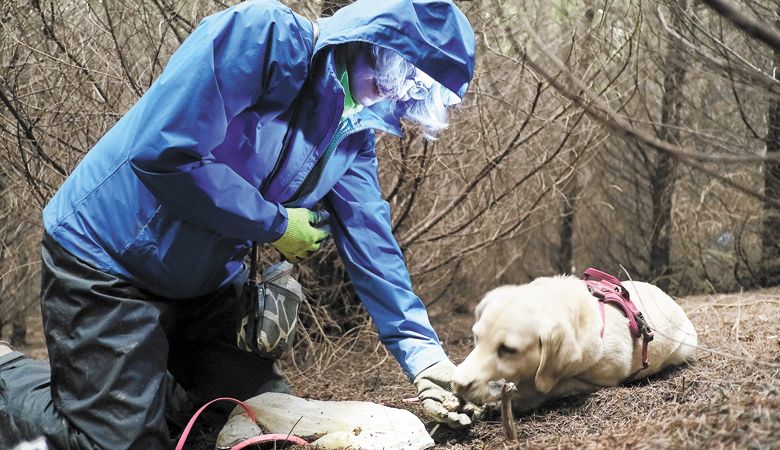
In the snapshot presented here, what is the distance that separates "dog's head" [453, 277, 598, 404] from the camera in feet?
10.1

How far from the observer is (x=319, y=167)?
10.4 ft

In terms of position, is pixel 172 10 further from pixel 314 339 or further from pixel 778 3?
pixel 778 3

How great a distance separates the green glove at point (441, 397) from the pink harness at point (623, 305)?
0.76 m

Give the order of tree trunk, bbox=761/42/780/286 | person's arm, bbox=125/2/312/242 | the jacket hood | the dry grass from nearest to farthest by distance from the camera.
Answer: the dry grass
person's arm, bbox=125/2/312/242
the jacket hood
tree trunk, bbox=761/42/780/286

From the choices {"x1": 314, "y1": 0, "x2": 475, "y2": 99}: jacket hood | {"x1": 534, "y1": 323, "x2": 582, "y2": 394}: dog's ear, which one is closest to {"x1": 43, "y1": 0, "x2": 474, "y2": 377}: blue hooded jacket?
{"x1": 314, "y1": 0, "x2": 475, "y2": 99}: jacket hood

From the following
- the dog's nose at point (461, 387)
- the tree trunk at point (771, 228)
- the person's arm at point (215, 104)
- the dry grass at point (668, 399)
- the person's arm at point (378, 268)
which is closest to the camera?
the dry grass at point (668, 399)

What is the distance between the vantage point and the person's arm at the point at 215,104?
255 cm

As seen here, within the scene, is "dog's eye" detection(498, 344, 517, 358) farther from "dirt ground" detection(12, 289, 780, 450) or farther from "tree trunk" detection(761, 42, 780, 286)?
"tree trunk" detection(761, 42, 780, 286)

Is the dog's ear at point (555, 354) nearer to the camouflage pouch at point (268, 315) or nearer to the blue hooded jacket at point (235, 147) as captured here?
the blue hooded jacket at point (235, 147)

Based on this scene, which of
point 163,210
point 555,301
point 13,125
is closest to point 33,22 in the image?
point 13,125

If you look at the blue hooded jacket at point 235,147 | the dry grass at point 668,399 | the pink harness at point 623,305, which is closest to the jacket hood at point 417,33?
the blue hooded jacket at point 235,147

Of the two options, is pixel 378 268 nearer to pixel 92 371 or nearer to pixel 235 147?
pixel 235 147

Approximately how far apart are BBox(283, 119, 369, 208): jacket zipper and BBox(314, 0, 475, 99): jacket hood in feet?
Answer: 1.44

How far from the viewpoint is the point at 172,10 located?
14.5 feet
